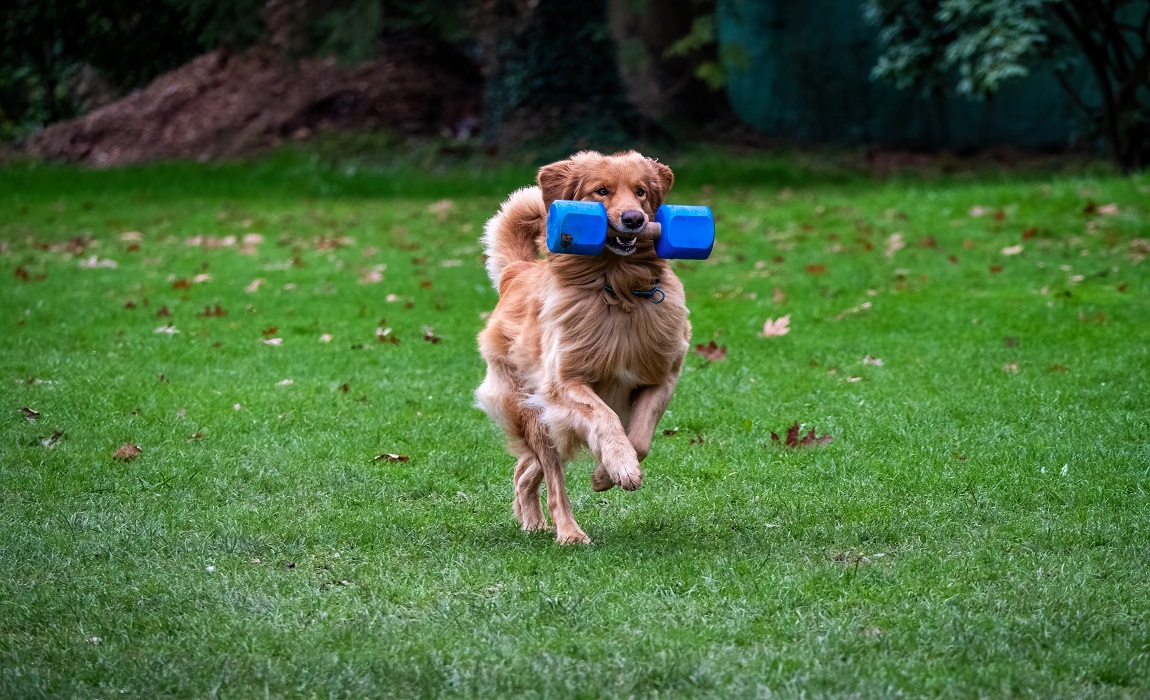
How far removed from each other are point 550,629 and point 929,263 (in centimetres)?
888

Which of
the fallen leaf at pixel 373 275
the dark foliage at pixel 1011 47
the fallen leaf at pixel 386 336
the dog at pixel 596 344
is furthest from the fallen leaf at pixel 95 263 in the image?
the dark foliage at pixel 1011 47

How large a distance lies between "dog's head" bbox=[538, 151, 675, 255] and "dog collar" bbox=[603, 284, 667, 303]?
0.17 metres

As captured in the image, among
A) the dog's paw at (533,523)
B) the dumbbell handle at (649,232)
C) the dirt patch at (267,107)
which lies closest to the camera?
the dumbbell handle at (649,232)

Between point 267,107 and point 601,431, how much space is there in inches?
746

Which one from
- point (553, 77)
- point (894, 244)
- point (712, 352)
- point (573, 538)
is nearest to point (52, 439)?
point (573, 538)

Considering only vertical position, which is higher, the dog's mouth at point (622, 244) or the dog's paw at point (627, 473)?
the dog's mouth at point (622, 244)

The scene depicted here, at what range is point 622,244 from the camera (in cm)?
547

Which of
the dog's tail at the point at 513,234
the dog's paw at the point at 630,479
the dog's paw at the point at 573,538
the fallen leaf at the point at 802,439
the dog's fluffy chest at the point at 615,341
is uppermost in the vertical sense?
the dog's tail at the point at 513,234

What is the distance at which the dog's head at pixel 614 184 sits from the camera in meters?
5.49

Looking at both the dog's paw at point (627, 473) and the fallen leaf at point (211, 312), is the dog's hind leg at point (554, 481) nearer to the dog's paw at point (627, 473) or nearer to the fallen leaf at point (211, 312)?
the dog's paw at point (627, 473)

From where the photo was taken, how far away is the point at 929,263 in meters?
12.3

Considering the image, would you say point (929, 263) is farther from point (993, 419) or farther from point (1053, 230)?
point (993, 419)

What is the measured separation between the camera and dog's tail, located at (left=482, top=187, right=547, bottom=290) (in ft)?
20.9

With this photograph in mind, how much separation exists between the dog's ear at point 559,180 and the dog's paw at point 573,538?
1443 millimetres
